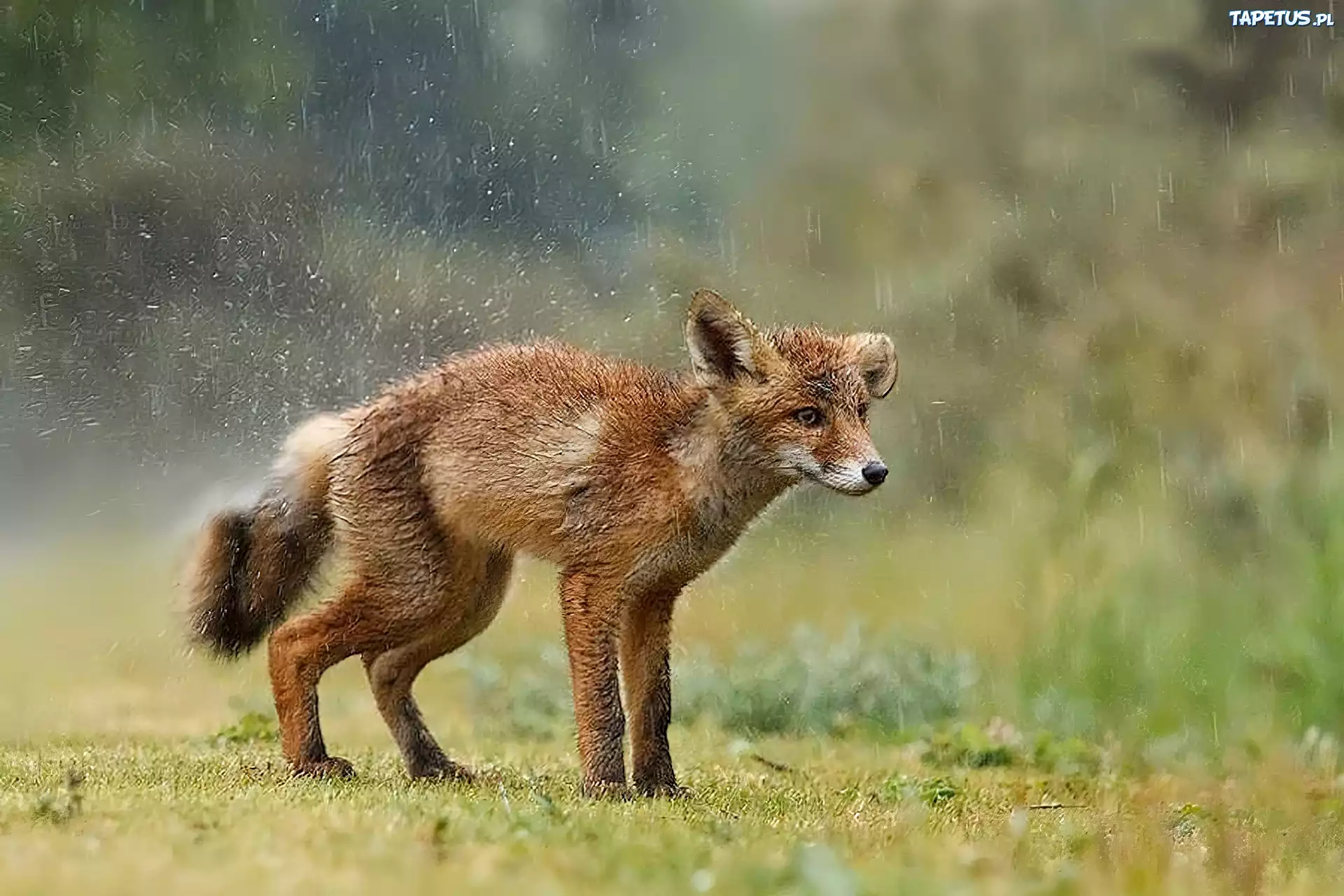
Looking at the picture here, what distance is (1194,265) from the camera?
11.7 metres

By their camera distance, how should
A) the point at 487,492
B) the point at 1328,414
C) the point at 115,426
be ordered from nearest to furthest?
the point at 487,492, the point at 1328,414, the point at 115,426

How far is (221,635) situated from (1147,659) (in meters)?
4.46

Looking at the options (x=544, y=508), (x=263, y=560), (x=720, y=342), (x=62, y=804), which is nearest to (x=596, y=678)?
(x=544, y=508)

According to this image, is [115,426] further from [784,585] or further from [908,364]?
[908,364]

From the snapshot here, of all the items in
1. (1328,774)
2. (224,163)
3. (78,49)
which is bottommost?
(1328,774)

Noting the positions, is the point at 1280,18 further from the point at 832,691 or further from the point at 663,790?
the point at 663,790

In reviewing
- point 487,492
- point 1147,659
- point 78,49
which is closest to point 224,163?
point 78,49

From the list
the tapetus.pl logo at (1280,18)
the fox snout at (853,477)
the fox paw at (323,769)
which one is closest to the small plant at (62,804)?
the fox paw at (323,769)

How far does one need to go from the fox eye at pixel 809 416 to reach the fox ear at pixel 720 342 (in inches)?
8.2

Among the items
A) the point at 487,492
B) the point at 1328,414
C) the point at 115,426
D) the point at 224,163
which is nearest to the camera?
the point at 487,492

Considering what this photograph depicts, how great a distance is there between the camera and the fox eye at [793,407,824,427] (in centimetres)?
630

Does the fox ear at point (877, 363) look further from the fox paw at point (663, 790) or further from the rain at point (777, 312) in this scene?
the rain at point (777, 312)

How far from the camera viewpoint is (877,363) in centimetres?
662

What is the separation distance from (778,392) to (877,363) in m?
0.50
